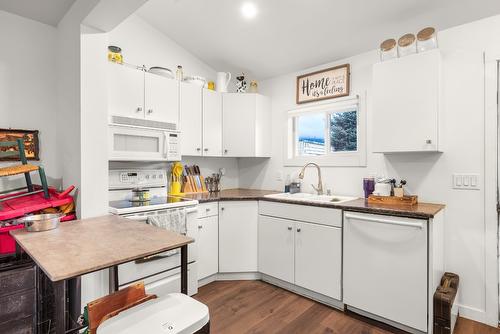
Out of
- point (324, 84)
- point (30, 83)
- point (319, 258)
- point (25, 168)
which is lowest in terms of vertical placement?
point (319, 258)

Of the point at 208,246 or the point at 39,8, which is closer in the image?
the point at 39,8

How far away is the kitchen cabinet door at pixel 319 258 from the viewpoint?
238cm

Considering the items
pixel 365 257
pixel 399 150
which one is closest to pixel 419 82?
pixel 399 150

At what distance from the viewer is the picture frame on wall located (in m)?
2.08

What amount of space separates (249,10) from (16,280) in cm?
267

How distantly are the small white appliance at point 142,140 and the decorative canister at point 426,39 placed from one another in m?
2.26

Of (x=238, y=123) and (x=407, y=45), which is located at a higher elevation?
(x=407, y=45)

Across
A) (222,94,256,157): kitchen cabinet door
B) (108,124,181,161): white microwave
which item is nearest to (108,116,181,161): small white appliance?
(108,124,181,161): white microwave

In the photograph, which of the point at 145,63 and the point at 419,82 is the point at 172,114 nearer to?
the point at 145,63

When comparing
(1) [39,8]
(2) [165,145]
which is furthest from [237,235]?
(1) [39,8]

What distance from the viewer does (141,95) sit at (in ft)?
8.62

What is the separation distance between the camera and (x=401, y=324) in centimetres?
206

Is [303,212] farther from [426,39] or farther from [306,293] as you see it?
[426,39]

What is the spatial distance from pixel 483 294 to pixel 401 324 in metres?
0.74
